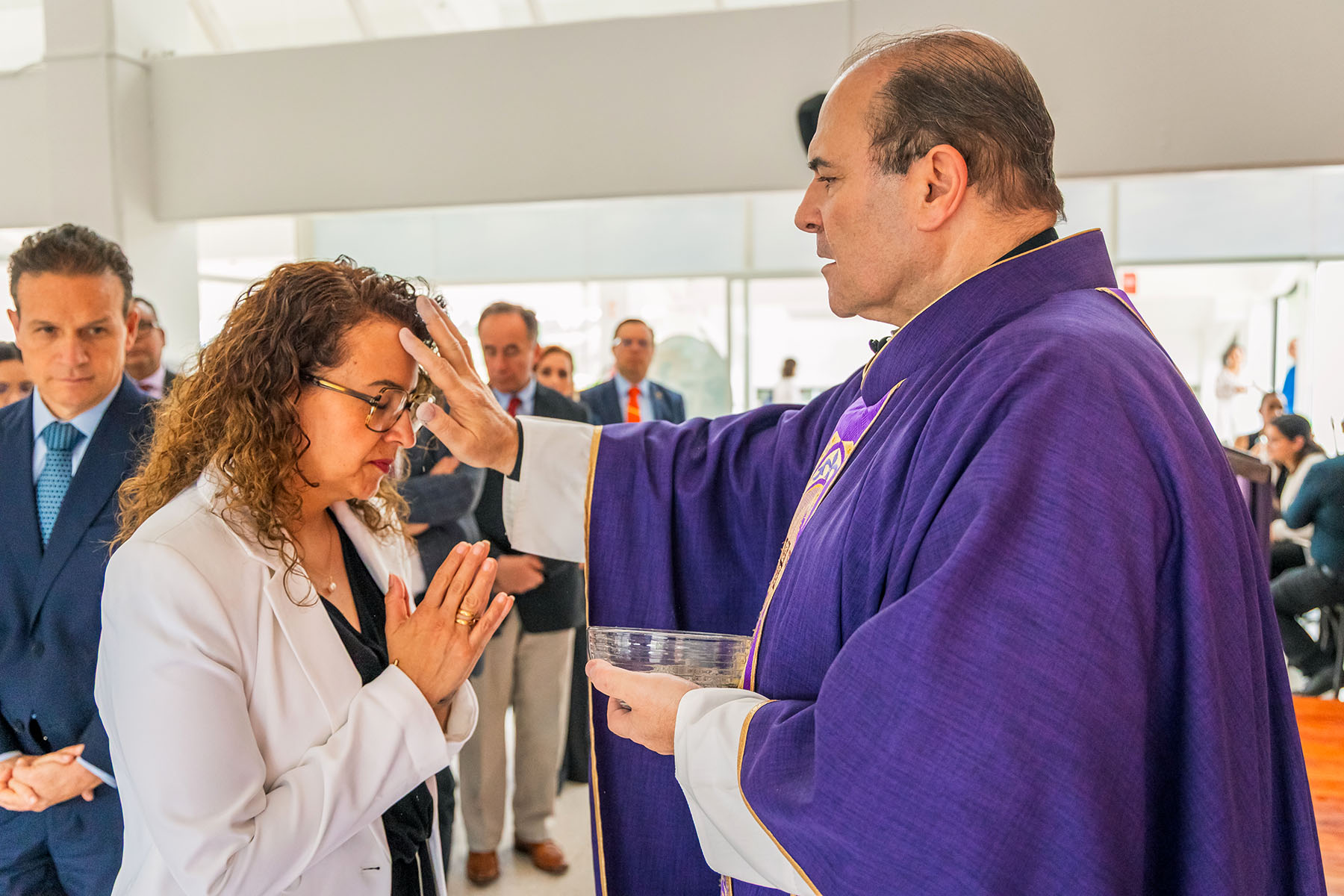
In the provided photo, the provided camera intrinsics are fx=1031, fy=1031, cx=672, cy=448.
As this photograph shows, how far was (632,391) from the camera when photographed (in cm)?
543

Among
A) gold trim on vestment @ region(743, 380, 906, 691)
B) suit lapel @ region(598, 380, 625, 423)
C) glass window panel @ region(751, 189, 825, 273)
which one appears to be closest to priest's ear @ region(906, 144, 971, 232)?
gold trim on vestment @ region(743, 380, 906, 691)

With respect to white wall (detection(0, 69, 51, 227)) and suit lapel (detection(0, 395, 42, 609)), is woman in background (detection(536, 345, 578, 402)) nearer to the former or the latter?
suit lapel (detection(0, 395, 42, 609))

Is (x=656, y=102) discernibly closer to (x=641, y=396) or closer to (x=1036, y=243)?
(x=641, y=396)

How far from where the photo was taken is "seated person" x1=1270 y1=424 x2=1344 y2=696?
4605 millimetres

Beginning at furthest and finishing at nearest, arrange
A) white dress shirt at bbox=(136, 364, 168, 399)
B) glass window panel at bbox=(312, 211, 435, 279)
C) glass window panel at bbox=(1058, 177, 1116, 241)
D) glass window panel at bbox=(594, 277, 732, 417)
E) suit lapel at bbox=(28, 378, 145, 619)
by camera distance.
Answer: glass window panel at bbox=(312, 211, 435, 279), glass window panel at bbox=(594, 277, 732, 417), glass window panel at bbox=(1058, 177, 1116, 241), white dress shirt at bbox=(136, 364, 168, 399), suit lapel at bbox=(28, 378, 145, 619)

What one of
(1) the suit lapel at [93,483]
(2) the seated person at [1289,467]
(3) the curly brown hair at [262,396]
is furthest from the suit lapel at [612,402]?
(3) the curly brown hair at [262,396]

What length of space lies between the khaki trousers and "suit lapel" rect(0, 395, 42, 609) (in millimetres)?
1935

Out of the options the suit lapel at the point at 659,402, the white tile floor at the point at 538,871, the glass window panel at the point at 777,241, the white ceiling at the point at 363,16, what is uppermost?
the white ceiling at the point at 363,16

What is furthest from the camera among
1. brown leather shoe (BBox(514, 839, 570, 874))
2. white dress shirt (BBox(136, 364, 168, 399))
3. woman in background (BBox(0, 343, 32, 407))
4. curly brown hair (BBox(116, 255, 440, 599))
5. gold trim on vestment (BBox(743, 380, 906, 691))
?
woman in background (BBox(0, 343, 32, 407))

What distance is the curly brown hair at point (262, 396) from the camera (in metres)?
Answer: 1.50

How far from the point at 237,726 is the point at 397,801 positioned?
331 mm

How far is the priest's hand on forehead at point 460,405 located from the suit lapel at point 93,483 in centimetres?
70

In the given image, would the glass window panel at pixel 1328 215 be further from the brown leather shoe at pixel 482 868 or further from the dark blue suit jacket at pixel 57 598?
the dark blue suit jacket at pixel 57 598

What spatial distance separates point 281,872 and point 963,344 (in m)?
1.10
